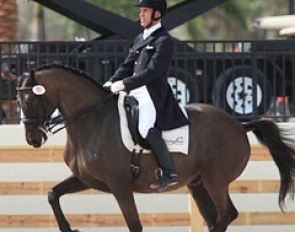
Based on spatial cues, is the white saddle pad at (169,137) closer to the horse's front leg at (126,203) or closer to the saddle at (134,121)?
the saddle at (134,121)

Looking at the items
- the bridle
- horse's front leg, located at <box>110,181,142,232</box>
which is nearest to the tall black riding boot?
horse's front leg, located at <box>110,181,142,232</box>

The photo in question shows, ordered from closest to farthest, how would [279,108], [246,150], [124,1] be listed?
[246,150] < [279,108] < [124,1]

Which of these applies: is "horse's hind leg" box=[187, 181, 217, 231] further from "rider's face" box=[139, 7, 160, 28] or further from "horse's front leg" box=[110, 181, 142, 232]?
"rider's face" box=[139, 7, 160, 28]

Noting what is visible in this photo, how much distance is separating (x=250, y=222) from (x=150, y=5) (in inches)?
134

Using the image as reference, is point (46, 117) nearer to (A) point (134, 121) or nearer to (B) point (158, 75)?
(A) point (134, 121)

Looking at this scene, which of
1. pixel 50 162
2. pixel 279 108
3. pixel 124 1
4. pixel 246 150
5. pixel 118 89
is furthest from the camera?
pixel 124 1

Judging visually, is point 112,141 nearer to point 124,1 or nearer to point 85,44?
point 85,44

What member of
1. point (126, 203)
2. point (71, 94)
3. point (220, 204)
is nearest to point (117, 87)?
point (71, 94)

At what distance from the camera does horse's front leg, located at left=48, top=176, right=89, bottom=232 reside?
966 cm

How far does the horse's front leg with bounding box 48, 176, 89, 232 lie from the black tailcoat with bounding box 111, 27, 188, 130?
0.94 meters

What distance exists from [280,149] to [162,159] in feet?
4.75

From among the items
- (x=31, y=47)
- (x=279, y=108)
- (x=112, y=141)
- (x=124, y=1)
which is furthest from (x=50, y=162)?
(x=124, y=1)

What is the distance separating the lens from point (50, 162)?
11.8 m

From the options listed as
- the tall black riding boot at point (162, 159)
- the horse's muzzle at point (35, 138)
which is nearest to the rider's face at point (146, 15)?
the tall black riding boot at point (162, 159)
